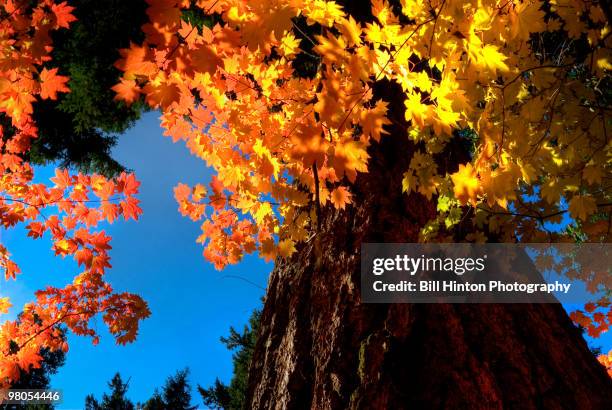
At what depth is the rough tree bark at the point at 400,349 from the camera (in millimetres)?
2051

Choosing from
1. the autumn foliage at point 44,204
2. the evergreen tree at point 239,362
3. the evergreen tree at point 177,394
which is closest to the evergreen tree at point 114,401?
the evergreen tree at point 177,394

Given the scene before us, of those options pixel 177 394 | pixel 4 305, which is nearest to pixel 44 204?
pixel 4 305

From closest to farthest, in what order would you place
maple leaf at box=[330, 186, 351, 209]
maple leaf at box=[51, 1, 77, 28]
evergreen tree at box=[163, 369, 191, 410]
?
1. maple leaf at box=[51, 1, 77, 28]
2. maple leaf at box=[330, 186, 351, 209]
3. evergreen tree at box=[163, 369, 191, 410]

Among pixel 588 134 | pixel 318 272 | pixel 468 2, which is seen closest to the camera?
pixel 468 2

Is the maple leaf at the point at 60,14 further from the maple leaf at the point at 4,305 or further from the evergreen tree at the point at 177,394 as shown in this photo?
the evergreen tree at the point at 177,394

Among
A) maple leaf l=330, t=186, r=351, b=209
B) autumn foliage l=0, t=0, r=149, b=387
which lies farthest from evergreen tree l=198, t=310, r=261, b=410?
maple leaf l=330, t=186, r=351, b=209

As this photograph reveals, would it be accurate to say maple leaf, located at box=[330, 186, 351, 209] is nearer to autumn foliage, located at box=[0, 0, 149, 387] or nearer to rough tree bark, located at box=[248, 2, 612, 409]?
rough tree bark, located at box=[248, 2, 612, 409]

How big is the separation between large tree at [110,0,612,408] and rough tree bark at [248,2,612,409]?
0.01 metres

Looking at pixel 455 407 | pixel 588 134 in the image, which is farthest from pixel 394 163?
pixel 455 407

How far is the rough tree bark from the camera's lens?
80.7 inches

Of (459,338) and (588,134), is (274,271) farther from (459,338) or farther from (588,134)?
(588,134)

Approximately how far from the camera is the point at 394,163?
354cm

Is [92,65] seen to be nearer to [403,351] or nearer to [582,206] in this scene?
[403,351]

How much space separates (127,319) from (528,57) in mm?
6529
